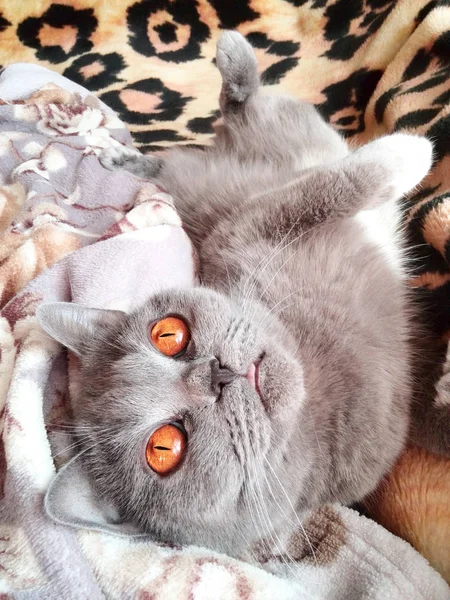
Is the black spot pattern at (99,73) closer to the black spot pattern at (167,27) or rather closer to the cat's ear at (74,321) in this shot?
the black spot pattern at (167,27)

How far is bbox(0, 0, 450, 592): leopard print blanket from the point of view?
1096 millimetres

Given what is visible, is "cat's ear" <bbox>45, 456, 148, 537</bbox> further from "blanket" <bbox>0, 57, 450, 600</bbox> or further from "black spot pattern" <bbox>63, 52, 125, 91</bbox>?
"black spot pattern" <bbox>63, 52, 125, 91</bbox>

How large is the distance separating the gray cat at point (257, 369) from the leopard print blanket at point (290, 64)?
90 mm

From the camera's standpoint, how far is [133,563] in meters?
0.79

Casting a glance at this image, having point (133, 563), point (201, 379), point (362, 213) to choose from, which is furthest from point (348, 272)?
point (133, 563)

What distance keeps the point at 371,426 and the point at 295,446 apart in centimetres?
15

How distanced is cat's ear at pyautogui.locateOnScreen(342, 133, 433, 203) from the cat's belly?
0.05 metres

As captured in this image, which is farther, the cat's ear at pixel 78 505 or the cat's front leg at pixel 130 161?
the cat's front leg at pixel 130 161

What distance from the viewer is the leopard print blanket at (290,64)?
3.59ft

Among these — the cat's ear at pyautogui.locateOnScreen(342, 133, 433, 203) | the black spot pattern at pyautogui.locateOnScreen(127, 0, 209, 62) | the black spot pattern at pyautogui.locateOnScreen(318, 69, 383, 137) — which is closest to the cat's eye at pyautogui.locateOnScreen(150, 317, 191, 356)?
the cat's ear at pyautogui.locateOnScreen(342, 133, 433, 203)

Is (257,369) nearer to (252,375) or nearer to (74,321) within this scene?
(252,375)

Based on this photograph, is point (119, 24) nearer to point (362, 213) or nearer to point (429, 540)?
point (362, 213)

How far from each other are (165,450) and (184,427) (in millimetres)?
44

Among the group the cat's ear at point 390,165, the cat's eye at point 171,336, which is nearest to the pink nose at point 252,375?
the cat's eye at point 171,336
